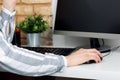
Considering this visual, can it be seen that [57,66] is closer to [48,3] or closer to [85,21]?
[85,21]

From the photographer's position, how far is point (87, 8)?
1308 millimetres

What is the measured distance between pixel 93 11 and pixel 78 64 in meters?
0.34

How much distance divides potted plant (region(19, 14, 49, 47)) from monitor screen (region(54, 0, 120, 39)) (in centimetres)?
8

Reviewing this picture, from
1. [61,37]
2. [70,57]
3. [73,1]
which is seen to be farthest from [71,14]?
[70,57]

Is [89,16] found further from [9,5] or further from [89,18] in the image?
[9,5]

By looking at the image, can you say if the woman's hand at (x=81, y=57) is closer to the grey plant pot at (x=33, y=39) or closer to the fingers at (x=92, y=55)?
the fingers at (x=92, y=55)

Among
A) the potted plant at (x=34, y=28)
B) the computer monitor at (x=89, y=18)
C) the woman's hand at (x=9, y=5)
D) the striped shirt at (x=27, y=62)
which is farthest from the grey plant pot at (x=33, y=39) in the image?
the striped shirt at (x=27, y=62)

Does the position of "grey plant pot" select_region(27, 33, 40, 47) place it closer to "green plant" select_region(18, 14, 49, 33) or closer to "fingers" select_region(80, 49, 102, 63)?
"green plant" select_region(18, 14, 49, 33)

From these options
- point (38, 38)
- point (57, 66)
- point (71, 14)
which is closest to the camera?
point (57, 66)

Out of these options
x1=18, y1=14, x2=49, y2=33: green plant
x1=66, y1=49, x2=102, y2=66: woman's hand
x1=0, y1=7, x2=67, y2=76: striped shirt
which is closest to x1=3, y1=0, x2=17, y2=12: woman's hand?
x1=18, y1=14, x2=49, y2=33: green plant

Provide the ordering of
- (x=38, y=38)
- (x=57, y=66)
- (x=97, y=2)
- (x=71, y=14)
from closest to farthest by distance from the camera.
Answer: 1. (x=57, y=66)
2. (x=97, y=2)
3. (x=71, y=14)
4. (x=38, y=38)

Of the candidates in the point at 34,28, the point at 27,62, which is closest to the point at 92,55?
the point at 27,62

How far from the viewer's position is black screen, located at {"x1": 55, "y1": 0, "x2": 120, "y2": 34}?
1230 mm

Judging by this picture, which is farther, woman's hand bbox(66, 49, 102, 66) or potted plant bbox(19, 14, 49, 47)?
potted plant bbox(19, 14, 49, 47)
